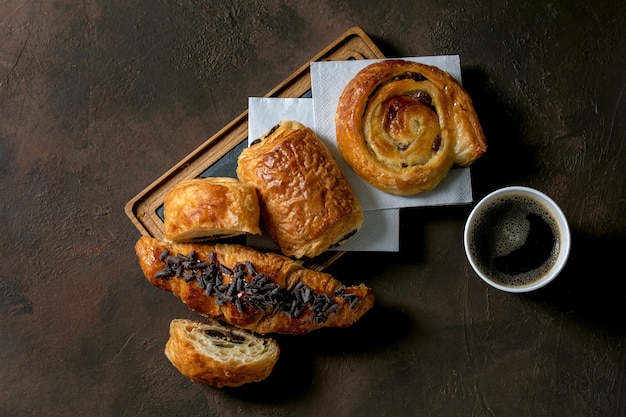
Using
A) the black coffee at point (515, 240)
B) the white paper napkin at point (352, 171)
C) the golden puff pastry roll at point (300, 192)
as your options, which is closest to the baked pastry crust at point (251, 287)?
the golden puff pastry roll at point (300, 192)

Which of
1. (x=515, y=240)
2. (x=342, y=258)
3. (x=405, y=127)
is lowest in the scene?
(x=515, y=240)

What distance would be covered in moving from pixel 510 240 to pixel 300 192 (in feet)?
2.60

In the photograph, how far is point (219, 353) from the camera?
81.3 inches

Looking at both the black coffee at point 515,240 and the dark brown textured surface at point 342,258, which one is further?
the dark brown textured surface at point 342,258

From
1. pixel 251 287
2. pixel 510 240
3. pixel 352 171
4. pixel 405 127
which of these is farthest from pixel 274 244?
pixel 510 240

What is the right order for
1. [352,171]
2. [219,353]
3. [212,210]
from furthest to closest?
[352,171]
[219,353]
[212,210]

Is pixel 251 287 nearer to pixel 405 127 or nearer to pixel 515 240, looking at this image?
pixel 405 127

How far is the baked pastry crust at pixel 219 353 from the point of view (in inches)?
80.0

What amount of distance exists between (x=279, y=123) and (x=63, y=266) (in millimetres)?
1047

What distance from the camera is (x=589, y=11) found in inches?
91.0

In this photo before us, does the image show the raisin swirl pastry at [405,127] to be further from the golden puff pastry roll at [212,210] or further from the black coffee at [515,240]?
the golden puff pastry roll at [212,210]

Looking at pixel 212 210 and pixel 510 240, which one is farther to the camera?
pixel 510 240

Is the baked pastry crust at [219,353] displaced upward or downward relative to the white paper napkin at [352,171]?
downward

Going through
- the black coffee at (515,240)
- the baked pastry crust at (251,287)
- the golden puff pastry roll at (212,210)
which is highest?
the golden puff pastry roll at (212,210)
